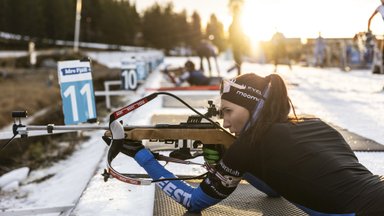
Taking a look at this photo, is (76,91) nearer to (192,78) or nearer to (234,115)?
(234,115)

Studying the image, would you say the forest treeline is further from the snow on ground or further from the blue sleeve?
the blue sleeve

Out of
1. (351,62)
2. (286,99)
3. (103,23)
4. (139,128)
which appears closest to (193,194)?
(139,128)

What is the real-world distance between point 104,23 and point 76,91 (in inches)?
3348

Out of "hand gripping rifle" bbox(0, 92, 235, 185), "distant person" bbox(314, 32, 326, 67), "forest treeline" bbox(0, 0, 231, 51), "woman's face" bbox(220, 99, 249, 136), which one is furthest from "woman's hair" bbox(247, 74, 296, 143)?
"forest treeline" bbox(0, 0, 231, 51)

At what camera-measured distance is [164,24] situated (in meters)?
91.2

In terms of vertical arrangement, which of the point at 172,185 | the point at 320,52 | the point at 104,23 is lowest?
the point at 320,52

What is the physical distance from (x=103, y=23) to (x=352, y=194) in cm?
9004

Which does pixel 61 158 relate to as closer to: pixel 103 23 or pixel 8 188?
pixel 8 188

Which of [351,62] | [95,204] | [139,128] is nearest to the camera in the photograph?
[139,128]

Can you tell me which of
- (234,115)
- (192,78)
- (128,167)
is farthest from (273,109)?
(192,78)

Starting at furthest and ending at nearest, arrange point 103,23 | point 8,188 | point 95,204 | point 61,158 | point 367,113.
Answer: point 103,23 < point 61,158 < point 367,113 < point 8,188 < point 95,204

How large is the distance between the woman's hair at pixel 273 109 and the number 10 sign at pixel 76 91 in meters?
4.51

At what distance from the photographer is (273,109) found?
2795mm

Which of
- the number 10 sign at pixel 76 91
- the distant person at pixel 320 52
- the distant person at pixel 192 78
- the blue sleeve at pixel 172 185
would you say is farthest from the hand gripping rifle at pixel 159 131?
the distant person at pixel 320 52
